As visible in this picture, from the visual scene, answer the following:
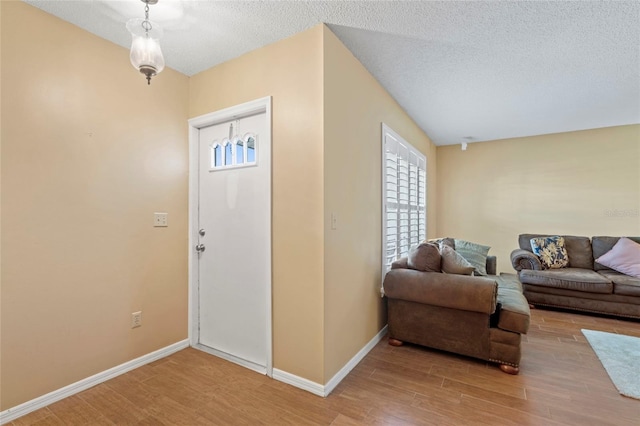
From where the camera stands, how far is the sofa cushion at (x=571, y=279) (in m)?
3.46

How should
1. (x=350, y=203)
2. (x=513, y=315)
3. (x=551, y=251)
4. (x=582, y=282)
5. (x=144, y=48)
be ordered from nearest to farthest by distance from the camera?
1. (x=144, y=48)
2. (x=513, y=315)
3. (x=350, y=203)
4. (x=582, y=282)
5. (x=551, y=251)

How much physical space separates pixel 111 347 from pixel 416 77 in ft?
11.5

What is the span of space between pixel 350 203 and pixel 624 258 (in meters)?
3.93

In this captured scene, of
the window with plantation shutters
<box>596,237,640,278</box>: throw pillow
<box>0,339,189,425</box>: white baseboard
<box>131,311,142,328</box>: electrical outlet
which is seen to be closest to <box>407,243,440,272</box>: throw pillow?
the window with plantation shutters

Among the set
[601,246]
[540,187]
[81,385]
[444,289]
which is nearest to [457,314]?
[444,289]

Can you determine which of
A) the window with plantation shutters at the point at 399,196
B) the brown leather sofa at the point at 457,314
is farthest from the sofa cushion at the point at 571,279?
the window with plantation shutters at the point at 399,196

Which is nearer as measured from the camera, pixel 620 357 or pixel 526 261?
pixel 620 357

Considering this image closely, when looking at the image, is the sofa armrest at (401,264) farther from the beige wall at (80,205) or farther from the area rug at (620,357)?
the beige wall at (80,205)

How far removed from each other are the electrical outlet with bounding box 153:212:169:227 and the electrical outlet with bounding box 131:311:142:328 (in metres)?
0.74

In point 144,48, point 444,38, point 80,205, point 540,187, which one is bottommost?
point 80,205

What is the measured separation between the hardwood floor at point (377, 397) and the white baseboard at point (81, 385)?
0.04 meters

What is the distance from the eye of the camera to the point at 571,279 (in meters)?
3.61

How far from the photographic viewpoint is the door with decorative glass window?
93.6 inches

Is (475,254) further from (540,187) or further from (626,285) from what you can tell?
(540,187)
